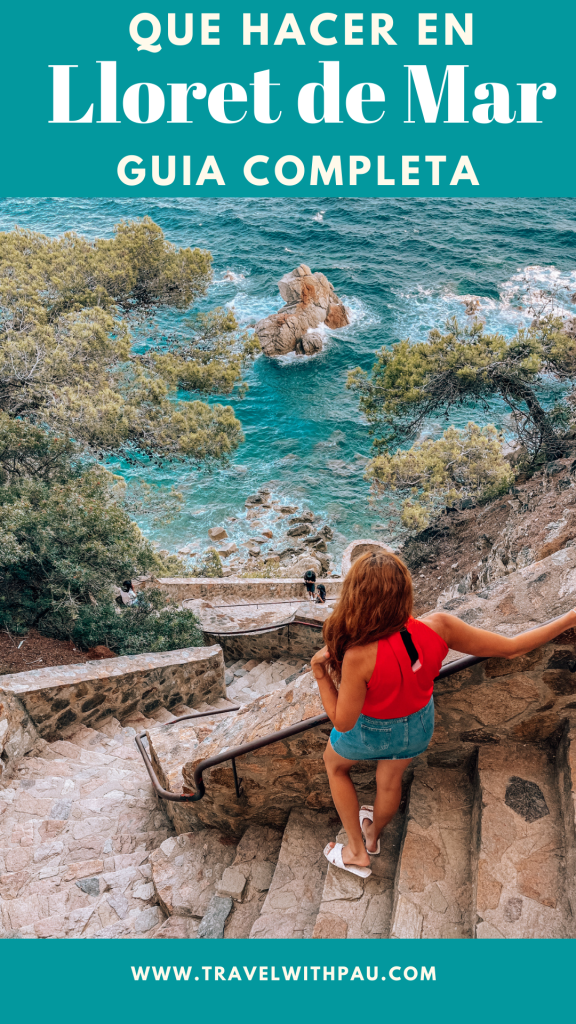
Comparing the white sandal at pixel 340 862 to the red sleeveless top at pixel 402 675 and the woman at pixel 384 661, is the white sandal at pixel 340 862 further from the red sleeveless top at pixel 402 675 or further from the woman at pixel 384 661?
the red sleeveless top at pixel 402 675

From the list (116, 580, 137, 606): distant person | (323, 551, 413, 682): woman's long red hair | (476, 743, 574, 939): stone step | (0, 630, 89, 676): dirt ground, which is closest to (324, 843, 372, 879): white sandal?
(476, 743, 574, 939): stone step

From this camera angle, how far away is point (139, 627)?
8.44 meters

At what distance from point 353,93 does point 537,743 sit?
6.37 metres

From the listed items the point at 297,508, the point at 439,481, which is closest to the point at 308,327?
the point at 297,508

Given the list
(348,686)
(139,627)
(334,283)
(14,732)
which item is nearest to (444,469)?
(139,627)

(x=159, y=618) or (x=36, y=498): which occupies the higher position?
(x=36, y=498)

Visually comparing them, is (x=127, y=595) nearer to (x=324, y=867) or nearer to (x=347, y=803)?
(x=324, y=867)

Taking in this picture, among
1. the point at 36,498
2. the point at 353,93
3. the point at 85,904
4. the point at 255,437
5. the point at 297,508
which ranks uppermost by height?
the point at 353,93

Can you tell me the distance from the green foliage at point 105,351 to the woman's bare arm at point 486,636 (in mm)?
9723

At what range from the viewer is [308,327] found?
3112 centimetres

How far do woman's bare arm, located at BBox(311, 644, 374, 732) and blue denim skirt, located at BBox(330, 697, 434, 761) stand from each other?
0.44ft

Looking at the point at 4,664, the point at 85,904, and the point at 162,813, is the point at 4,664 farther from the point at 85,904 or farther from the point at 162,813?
the point at 85,904

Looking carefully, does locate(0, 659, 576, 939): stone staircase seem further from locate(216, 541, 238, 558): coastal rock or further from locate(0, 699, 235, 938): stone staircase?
locate(216, 541, 238, 558): coastal rock

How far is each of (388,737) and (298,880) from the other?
4.49ft
